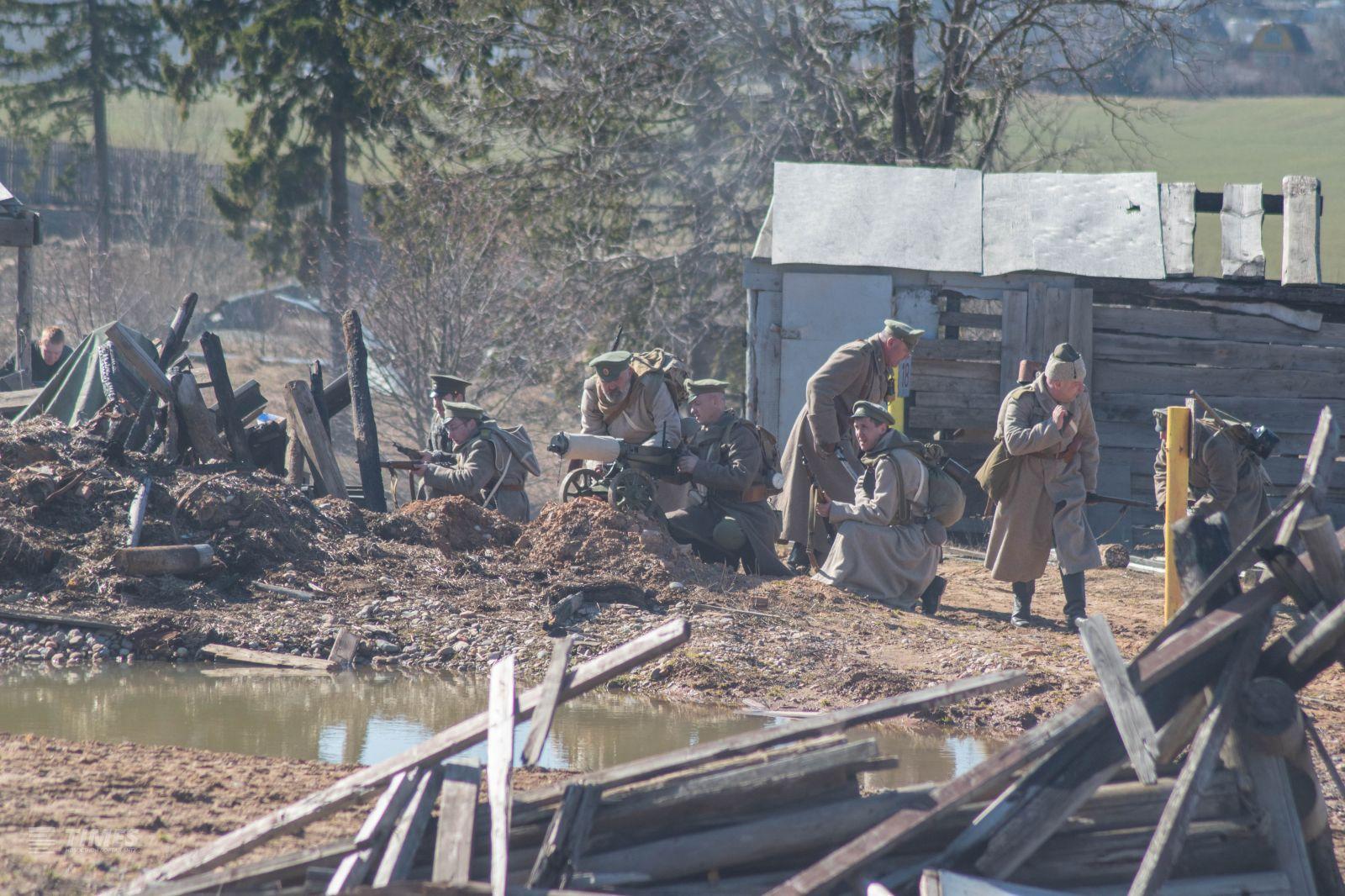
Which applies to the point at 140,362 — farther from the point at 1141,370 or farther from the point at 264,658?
the point at 1141,370

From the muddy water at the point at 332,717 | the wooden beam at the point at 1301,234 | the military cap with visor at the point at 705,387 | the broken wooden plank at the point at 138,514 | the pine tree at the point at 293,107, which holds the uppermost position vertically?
the pine tree at the point at 293,107

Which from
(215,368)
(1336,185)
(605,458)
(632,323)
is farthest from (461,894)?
(1336,185)

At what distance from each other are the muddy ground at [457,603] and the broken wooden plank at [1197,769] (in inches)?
81.0

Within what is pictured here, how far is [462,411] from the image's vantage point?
1046cm

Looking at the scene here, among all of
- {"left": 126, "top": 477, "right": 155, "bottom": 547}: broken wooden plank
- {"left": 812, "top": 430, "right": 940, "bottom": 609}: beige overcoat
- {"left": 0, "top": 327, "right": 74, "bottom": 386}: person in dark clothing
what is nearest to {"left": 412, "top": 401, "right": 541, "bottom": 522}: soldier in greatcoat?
{"left": 126, "top": 477, "right": 155, "bottom": 547}: broken wooden plank

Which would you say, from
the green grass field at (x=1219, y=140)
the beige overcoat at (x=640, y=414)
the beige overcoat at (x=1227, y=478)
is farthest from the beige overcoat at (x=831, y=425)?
the green grass field at (x=1219, y=140)

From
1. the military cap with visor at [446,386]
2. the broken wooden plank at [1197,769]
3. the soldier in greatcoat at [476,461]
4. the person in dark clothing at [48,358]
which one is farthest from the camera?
the person in dark clothing at [48,358]

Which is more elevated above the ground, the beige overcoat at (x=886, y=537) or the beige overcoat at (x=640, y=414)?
the beige overcoat at (x=640, y=414)

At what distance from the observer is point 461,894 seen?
3.94 m

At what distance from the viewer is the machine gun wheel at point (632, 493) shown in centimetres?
1025

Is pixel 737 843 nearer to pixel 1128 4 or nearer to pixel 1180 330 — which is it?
pixel 1180 330

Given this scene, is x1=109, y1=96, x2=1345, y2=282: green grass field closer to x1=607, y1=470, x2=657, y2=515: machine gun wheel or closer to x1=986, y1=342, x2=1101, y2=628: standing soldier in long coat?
x1=986, y1=342, x2=1101, y2=628: standing soldier in long coat

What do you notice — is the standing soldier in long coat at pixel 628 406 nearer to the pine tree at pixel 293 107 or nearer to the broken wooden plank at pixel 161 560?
the broken wooden plank at pixel 161 560

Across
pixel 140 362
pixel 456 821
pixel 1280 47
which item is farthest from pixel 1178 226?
pixel 1280 47
